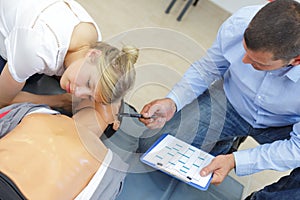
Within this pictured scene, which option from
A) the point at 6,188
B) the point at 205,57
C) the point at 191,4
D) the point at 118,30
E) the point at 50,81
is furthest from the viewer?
the point at 191,4

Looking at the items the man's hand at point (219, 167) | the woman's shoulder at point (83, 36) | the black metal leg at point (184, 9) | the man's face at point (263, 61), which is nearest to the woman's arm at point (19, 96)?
the woman's shoulder at point (83, 36)

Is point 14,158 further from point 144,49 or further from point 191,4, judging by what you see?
point 191,4

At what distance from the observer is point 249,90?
4.34ft

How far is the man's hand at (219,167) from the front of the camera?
1267 millimetres

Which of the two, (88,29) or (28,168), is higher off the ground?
(88,29)

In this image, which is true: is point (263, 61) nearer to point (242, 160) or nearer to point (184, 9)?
point (242, 160)

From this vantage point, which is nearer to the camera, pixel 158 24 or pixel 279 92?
pixel 279 92

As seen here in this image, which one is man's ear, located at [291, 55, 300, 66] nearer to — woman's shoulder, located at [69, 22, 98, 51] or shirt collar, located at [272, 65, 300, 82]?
shirt collar, located at [272, 65, 300, 82]

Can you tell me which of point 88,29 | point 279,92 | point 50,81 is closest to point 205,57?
point 279,92

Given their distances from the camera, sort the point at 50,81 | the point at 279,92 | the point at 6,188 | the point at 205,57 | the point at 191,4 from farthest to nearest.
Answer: the point at 191,4 → the point at 50,81 → the point at 205,57 → the point at 279,92 → the point at 6,188

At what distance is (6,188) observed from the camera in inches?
38.3

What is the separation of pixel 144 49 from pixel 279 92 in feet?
1.41

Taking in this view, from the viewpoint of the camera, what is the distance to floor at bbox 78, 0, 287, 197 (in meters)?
1.31

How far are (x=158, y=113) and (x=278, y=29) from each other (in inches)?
19.5
